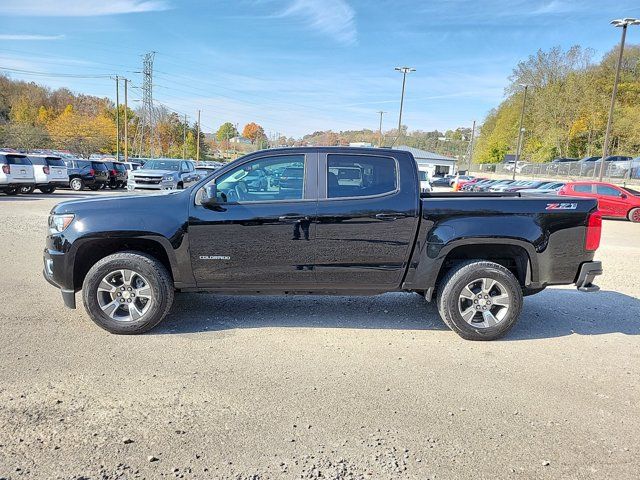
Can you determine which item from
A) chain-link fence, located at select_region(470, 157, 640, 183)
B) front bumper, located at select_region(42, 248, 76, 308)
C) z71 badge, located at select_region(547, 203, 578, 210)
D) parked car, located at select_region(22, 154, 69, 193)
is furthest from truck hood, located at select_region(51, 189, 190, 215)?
chain-link fence, located at select_region(470, 157, 640, 183)

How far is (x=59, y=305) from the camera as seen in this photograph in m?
5.24

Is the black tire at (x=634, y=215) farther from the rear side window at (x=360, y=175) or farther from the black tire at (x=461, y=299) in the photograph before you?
the rear side window at (x=360, y=175)

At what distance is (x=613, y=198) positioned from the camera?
60.2 feet

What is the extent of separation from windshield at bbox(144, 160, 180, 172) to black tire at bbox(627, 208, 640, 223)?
1976 centimetres

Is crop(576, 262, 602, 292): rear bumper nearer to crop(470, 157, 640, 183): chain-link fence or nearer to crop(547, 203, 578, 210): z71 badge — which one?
crop(547, 203, 578, 210): z71 badge

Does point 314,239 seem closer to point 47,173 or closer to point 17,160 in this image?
point 17,160

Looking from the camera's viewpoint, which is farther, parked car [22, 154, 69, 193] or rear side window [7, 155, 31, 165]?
parked car [22, 154, 69, 193]

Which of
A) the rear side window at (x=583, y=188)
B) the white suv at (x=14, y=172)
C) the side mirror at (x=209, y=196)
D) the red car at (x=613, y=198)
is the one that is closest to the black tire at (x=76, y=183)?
the white suv at (x=14, y=172)

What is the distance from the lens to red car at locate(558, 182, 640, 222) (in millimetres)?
18031

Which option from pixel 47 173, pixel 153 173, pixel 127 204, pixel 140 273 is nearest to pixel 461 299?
pixel 140 273

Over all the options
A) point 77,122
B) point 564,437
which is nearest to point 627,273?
point 564,437

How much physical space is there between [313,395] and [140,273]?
212 cm

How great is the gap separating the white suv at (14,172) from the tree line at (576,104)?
51.2 m

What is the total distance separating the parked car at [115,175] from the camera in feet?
83.5
